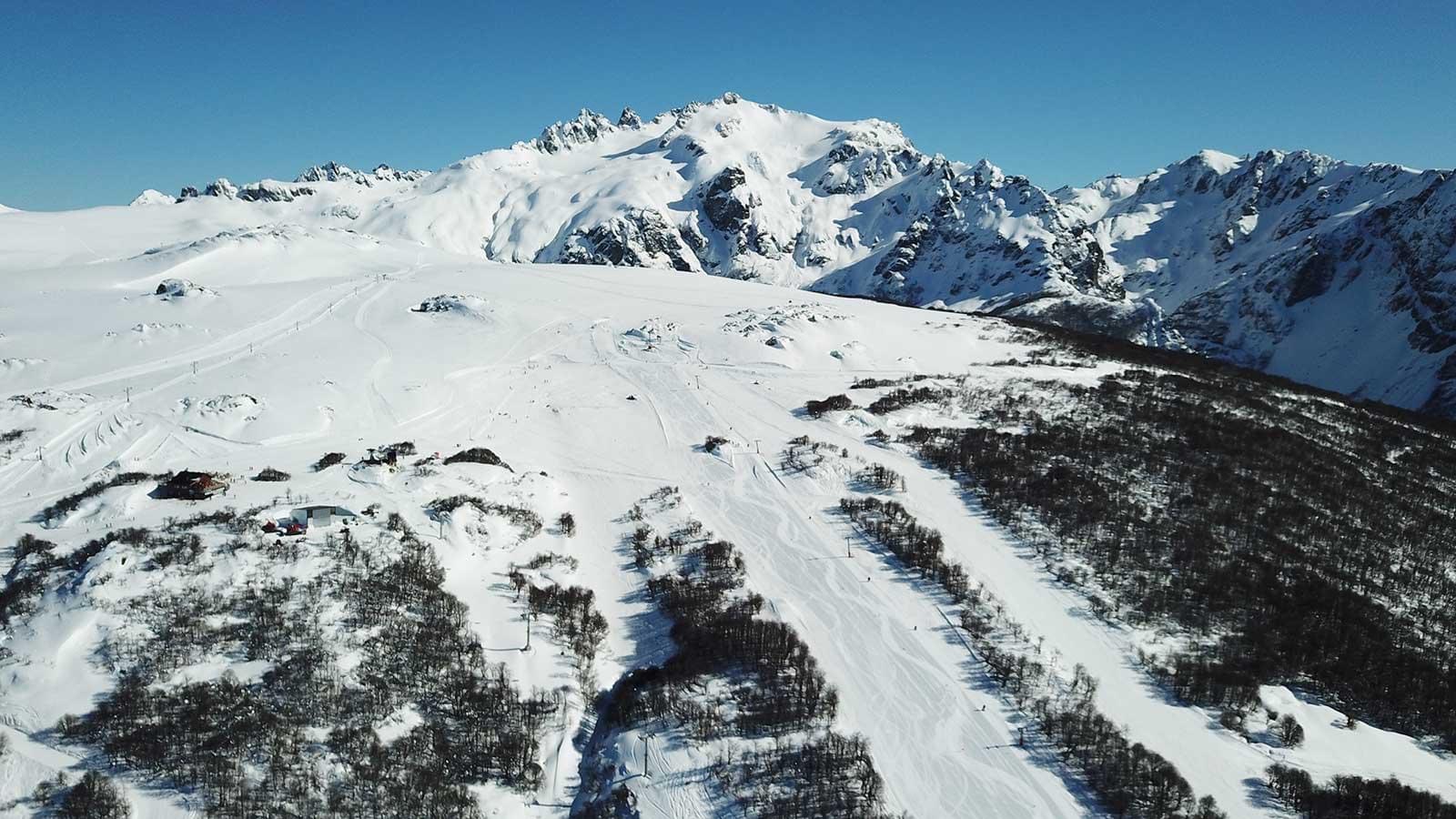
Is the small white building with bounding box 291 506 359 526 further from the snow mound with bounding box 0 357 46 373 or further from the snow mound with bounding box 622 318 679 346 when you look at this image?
the snow mound with bounding box 622 318 679 346

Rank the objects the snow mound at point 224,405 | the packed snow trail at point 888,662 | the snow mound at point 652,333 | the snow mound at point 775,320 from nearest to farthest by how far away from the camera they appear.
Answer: the packed snow trail at point 888,662 → the snow mound at point 224,405 → the snow mound at point 652,333 → the snow mound at point 775,320

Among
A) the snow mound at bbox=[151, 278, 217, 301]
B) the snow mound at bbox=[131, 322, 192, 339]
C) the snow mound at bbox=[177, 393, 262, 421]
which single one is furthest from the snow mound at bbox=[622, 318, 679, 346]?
the snow mound at bbox=[151, 278, 217, 301]

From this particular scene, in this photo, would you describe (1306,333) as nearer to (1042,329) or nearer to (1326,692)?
(1042,329)

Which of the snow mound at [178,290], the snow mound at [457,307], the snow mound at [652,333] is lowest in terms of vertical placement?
the snow mound at [652,333]

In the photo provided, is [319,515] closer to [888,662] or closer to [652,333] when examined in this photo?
[888,662]

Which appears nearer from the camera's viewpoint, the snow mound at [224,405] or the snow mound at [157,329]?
the snow mound at [224,405]

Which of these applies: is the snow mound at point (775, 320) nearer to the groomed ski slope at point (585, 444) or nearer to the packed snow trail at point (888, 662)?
the groomed ski slope at point (585, 444)

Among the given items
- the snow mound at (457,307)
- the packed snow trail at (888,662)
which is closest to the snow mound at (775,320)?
the snow mound at (457,307)

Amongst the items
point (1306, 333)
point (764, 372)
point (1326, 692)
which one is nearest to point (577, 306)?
point (764, 372)
